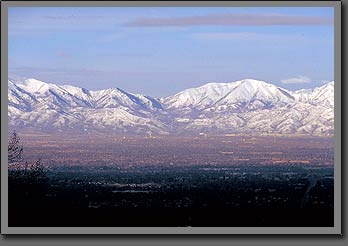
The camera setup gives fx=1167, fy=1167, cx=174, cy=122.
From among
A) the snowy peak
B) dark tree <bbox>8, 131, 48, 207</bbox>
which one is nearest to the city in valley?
dark tree <bbox>8, 131, 48, 207</bbox>

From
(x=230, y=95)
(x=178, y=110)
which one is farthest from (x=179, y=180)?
(x=230, y=95)

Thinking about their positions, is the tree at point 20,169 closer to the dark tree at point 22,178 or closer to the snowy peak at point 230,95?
the dark tree at point 22,178

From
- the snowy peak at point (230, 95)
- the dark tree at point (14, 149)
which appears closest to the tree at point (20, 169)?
the dark tree at point (14, 149)

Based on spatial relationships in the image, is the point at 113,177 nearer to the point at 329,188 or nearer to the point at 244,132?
the point at 244,132

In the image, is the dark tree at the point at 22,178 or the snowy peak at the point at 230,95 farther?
the snowy peak at the point at 230,95

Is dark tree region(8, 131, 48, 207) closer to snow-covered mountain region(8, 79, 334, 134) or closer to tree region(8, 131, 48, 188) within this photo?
tree region(8, 131, 48, 188)

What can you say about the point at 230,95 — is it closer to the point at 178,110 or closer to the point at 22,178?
the point at 178,110
